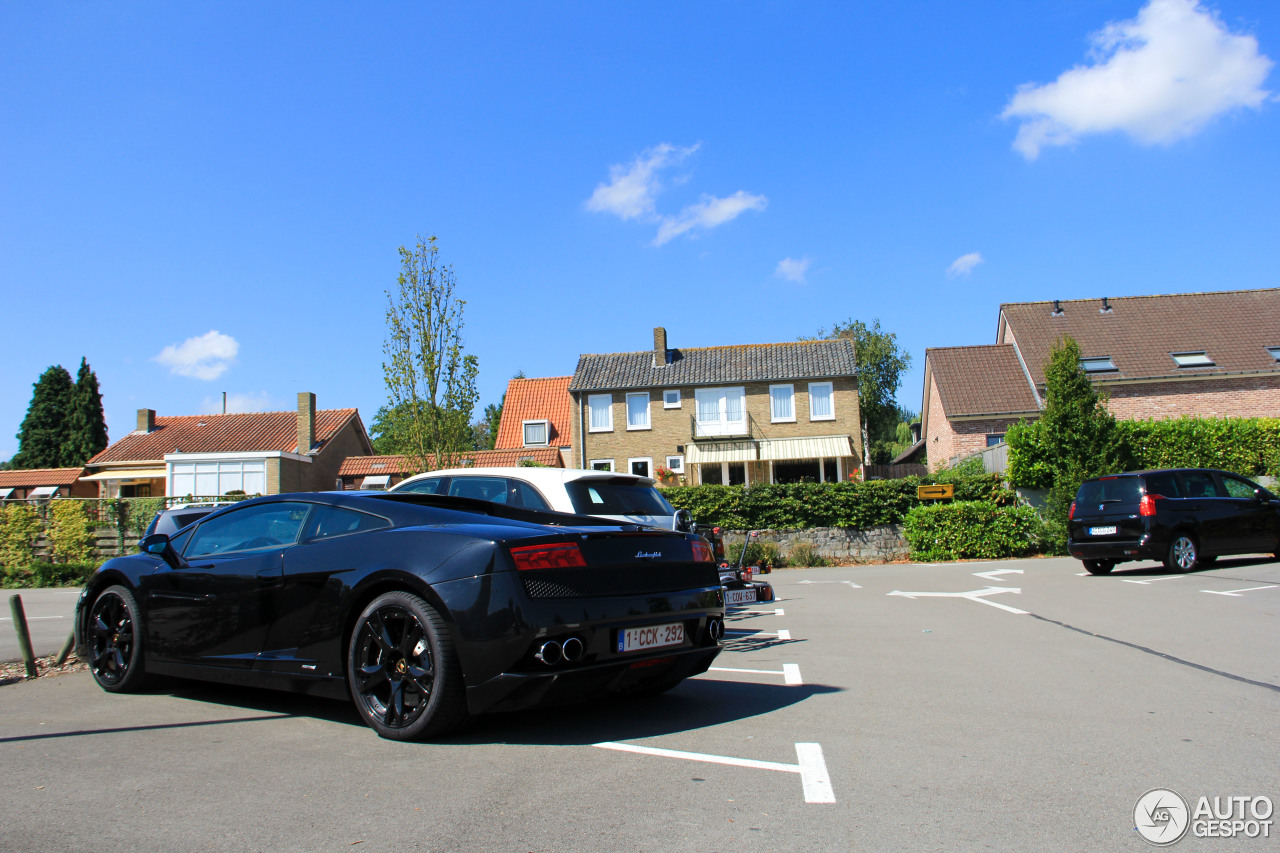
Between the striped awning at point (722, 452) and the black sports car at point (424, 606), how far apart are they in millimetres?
34905

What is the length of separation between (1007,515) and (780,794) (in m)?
19.0

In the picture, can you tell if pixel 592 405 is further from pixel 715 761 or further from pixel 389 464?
pixel 715 761

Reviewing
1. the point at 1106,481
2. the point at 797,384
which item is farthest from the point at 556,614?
the point at 797,384

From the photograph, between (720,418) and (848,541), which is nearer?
(848,541)

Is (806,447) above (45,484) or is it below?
below

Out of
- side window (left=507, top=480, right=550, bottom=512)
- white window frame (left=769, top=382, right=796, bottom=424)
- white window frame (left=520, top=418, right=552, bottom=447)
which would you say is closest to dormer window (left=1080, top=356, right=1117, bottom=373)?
white window frame (left=769, top=382, right=796, bottom=424)

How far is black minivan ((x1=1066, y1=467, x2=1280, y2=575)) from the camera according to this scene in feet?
46.6

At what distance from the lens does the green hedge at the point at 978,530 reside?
822 inches

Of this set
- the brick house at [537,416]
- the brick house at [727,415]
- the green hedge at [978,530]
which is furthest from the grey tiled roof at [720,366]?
the green hedge at [978,530]

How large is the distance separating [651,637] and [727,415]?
37.0m

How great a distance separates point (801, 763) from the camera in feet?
13.6

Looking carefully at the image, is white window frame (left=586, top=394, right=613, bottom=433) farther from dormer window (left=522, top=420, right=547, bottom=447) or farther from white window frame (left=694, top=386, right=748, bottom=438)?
dormer window (left=522, top=420, right=547, bottom=447)

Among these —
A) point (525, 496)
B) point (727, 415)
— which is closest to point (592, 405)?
point (727, 415)

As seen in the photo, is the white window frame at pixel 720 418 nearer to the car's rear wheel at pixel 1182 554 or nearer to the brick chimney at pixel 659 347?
the brick chimney at pixel 659 347
